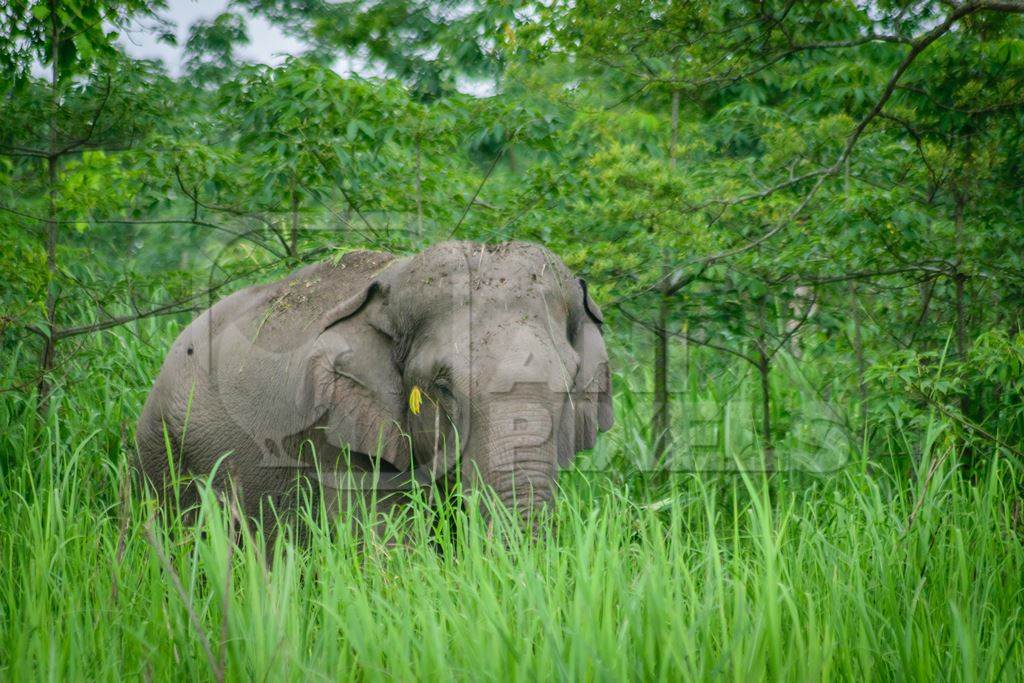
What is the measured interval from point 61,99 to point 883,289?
4.65 metres

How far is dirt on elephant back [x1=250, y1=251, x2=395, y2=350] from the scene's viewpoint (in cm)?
484

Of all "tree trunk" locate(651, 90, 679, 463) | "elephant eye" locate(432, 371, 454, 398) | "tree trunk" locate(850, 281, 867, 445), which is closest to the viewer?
"elephant eye" locate(432, 371, 454, 398)

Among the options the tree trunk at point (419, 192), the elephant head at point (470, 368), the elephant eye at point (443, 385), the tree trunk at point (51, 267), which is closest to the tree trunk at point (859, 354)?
the elephant head at point (470, 368)

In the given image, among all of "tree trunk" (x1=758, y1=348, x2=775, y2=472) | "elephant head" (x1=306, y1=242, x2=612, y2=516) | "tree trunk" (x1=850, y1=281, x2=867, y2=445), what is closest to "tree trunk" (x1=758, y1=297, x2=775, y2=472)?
"tree trunk" (x1=758, y1=348, x2=775, y2=472)

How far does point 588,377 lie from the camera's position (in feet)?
15.2

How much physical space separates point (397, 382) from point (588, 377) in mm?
765

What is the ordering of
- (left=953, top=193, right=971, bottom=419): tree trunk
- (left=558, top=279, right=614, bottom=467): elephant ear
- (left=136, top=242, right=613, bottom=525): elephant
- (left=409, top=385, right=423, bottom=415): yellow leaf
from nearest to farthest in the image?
1. (left=136, top=242, right=613, bottom=525): elephant
2. (left=409, top=385, right=423, bottom=415): yellow leaf
3. (left=558, top=279, right=614, bottom=467): elephant ear
4. (left=953, top=193, right=971, bottom=419): tree trunk

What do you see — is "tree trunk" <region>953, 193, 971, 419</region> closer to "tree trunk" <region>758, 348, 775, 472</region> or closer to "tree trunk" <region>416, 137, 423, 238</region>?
"tree trunk" <region>758, 348, 775, 472</region>

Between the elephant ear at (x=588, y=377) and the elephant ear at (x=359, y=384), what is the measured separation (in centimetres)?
69

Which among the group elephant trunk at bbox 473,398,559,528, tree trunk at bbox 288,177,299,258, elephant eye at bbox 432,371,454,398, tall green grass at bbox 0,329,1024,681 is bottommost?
A: tall green grass at bbox 0,329,1024,681

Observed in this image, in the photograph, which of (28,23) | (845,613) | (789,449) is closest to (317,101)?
(28,23)

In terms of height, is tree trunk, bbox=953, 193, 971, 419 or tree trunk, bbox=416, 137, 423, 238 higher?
tree trunk, bbox=416, 137, 423, 238

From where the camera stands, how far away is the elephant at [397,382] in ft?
13.1

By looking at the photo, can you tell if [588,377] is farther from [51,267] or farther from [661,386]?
[51,267]
